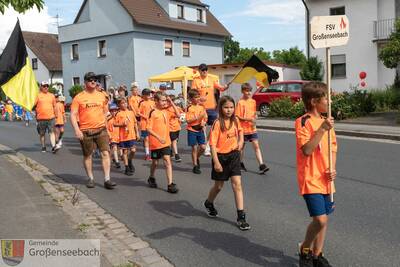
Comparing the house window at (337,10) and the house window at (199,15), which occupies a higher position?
the house window at (199,15)

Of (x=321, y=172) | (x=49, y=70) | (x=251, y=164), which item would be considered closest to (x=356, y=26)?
(x=251, y=164)

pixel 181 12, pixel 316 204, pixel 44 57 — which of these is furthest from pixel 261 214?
pixel 44 57

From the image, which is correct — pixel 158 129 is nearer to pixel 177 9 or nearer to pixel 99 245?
pixel 99 245

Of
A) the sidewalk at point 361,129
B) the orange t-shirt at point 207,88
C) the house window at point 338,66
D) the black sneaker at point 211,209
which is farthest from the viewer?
the house window at point 338,66

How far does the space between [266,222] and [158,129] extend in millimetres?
2745

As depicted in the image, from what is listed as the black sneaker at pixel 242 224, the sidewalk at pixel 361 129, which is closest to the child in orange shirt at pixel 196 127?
the black sneaker at pixel 242 224

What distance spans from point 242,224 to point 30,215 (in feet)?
8.70

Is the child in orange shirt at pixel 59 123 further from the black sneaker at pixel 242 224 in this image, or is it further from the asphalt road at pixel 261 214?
the black sneaker at pixel 242 224

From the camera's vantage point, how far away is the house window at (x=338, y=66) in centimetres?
2967

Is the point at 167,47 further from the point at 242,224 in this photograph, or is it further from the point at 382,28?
the point at 242,224

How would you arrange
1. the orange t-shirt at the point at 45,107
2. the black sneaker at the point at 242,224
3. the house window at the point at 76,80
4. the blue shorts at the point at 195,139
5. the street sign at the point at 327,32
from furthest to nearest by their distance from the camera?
A: the house window at the point at 76,80 → the orange t-shirt at the point at 45,107 → the blue shorts at the point at 195,139 → the black sneaker at the point at 242,224 → the street sign at the point at 327,32

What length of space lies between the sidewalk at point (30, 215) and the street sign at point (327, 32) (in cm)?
282

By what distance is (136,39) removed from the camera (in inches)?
1426

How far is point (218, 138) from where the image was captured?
19.2 feet
